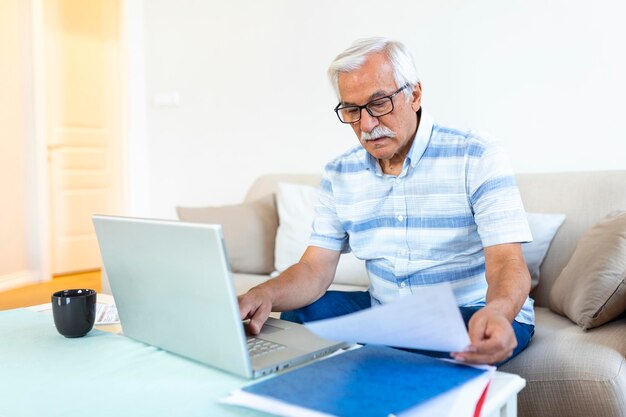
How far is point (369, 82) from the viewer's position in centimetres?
134

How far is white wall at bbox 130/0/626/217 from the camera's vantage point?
218 cm

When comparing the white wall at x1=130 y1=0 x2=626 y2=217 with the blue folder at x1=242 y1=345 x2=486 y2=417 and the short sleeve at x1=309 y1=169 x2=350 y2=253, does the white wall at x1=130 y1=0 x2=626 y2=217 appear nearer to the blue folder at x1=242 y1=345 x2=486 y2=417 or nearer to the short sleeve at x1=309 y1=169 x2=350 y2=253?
the short sleeve at x1=309 y1=169 x2=350 y2=253

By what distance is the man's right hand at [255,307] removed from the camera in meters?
1.07

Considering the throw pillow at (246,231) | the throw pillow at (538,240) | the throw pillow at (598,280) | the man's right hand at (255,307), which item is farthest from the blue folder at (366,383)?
the throw pillow at (246,231)

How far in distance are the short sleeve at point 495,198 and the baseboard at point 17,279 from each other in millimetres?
3437

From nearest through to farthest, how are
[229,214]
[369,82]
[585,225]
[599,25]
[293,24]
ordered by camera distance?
[369,82]
[585,225]
[599,25]
[229,214]
[293,24]

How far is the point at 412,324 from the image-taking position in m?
0.78

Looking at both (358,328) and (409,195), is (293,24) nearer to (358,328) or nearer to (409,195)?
(409,195)

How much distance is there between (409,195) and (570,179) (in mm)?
819

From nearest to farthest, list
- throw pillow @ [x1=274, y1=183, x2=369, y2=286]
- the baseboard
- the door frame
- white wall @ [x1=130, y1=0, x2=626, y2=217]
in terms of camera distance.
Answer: white wall @ [x1=130, y1=0, x2=626, y2=217], throw pillow @ [x1=274, y1=183, x2=369, y2=286], the door frame, the baseboard

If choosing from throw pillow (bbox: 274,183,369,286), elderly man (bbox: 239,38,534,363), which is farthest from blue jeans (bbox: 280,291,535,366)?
throw pillow (bbox: 274,183,369,286)

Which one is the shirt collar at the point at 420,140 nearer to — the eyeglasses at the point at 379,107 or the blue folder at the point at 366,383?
the eyeglasses at the point at 379,107

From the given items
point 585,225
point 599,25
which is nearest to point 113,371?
point 585,225

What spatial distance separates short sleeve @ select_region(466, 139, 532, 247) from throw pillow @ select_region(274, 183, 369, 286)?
3.13 ft
